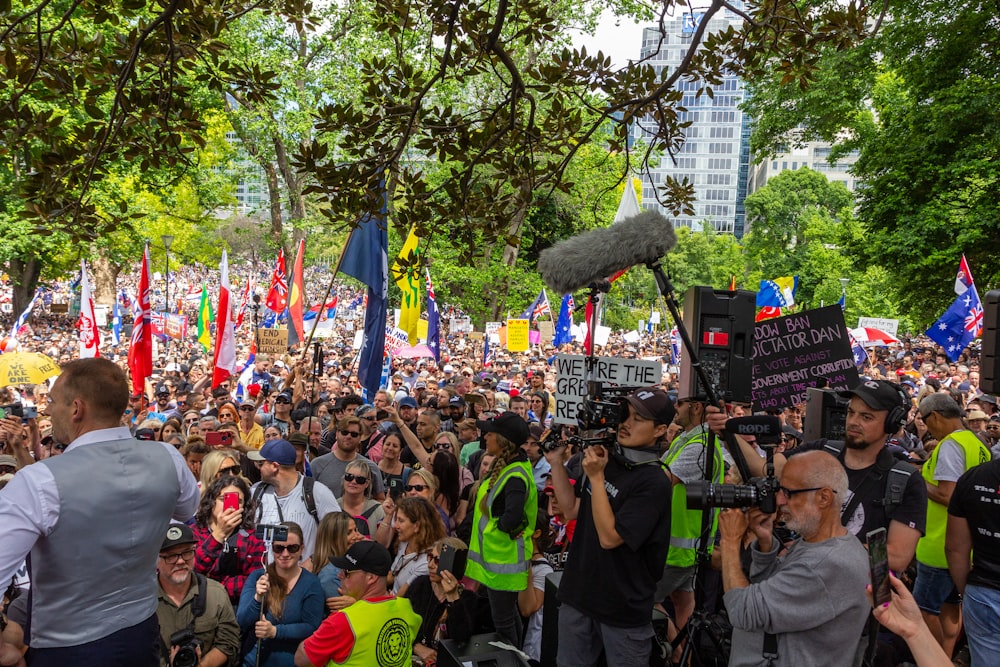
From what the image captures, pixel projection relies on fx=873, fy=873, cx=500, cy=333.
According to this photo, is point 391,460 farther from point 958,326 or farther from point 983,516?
point 958,326

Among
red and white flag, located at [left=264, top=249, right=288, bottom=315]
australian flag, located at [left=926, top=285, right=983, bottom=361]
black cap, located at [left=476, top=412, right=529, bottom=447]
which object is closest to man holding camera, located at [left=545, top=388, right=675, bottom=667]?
black cap, located at [left=476, top=412, right=529, bottom=447]

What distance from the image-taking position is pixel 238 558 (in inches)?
210

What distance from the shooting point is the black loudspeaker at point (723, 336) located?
22.7 feet

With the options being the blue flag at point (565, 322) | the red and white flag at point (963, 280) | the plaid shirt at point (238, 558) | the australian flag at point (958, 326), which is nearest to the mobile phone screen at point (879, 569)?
the plaid shirt at point (238, 558)

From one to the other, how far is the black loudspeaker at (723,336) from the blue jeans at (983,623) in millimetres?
2370

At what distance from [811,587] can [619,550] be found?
1177 millimetres

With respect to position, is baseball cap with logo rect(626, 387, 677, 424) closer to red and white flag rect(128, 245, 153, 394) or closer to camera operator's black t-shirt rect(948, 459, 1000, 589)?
camera operator's black t-shirt rect(948, 459, 1000, 589)

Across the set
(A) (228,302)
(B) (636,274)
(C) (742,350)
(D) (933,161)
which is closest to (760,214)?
(B) (636,274)

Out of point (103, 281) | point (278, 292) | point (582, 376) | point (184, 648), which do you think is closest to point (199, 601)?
point (184, 648)

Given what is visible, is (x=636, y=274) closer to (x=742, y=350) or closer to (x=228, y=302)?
(x=228, y=302)

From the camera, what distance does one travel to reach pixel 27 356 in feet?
38.8

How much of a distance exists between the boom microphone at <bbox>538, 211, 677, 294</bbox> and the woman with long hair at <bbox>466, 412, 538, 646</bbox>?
1.32 metres

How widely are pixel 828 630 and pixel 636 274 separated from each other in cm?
7013

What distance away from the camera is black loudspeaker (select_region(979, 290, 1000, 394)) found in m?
4.22
